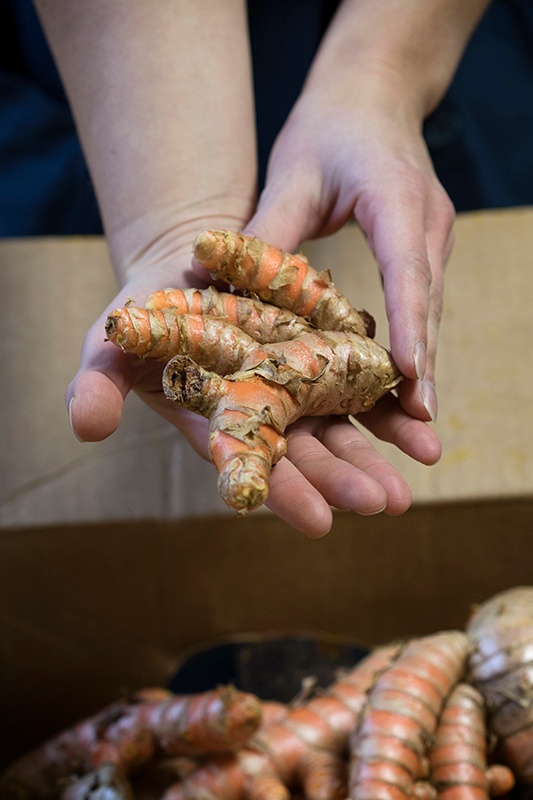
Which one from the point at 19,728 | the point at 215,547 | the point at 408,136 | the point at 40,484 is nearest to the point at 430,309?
the point at 408,136

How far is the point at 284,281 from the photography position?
2.89 ft

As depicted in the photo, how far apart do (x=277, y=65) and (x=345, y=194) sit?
2.22 feet

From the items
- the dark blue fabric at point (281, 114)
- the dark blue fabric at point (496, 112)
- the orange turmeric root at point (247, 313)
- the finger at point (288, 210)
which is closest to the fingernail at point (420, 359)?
the orange turmeric root at point (247, 313)

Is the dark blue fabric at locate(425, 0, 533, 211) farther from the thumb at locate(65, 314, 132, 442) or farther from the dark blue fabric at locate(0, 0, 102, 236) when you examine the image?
the thumb at locate(65, 314, 132, 442)

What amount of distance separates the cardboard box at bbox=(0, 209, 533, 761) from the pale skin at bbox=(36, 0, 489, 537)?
0.51 feet

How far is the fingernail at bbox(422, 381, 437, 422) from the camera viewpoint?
34.1 inches

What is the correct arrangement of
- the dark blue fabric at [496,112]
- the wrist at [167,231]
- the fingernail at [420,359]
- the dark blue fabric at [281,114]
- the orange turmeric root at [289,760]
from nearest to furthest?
the fingernail at [420,359] < the orange turmeric root at [289,760] < the wrist at [167,231] < the dark blue fabric at [281,114] < the dark blue fabric at [496,112]

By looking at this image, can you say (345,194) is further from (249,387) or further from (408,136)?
(249,387)

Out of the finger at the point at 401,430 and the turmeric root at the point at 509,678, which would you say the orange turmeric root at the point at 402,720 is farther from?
the finger at the point at 401,430

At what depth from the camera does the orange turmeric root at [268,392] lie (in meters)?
0.64

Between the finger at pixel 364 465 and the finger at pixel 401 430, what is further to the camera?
the finger at pixel 401 430

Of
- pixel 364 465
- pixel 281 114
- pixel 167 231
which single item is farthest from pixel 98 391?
pixel 281 114

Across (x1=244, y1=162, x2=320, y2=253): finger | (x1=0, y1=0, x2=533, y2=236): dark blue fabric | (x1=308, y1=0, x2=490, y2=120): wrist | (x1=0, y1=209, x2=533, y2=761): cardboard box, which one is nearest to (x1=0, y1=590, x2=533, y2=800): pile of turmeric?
(x1=0, y1=209, x2=533, y2=761): cardboard box

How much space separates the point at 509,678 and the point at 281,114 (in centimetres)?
114
